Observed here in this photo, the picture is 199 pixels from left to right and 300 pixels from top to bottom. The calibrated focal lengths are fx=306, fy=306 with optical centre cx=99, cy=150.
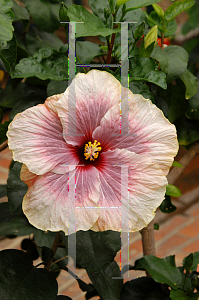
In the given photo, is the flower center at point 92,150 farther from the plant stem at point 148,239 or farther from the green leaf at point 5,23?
the plant stem at point 148,239

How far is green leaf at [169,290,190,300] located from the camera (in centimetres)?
76

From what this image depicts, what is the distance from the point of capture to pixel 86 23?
A: 0.59 meters

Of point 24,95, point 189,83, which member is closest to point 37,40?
point 24,95

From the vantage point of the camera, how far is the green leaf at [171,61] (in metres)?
0.70

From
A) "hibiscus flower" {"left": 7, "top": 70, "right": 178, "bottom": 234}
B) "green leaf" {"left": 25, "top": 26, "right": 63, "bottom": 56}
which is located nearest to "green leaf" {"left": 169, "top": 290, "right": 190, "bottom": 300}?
"hibiscus flower" {"left": 7, "top": 70, "right": 178, "bottom": 234}

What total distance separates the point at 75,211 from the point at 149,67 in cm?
33

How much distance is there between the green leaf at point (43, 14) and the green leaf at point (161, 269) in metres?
0.71

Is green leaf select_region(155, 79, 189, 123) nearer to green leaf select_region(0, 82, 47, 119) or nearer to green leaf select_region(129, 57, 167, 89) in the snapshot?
green leaf select_region(129, 57, 167, 89)

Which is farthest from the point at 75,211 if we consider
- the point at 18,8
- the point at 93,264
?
the point at 18,8

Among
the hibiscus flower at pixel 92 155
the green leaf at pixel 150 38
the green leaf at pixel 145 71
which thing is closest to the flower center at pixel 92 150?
the hibiscus flower at pixel 92 155

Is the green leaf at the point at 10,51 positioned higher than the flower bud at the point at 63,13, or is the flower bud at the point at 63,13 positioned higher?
the flower bud at the point at 63,13

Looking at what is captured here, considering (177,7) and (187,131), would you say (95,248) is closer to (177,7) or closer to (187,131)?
(187,131)

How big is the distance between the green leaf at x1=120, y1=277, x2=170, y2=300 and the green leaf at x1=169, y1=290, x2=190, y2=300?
0.14 feet

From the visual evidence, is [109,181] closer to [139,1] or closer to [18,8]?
[139,1]
